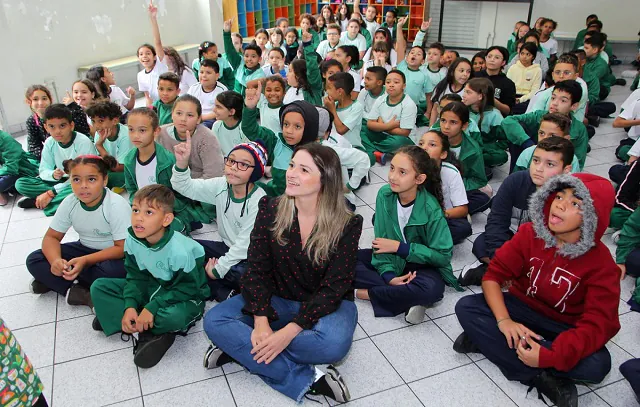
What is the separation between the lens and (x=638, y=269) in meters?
2.62

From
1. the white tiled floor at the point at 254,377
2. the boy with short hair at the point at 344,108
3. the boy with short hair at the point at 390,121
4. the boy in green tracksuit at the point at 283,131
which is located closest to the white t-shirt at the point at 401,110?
the boy with short hair at the point at 390,121

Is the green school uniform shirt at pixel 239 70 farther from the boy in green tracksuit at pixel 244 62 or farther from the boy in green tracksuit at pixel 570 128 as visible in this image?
the boy in green tracksuit at pixel 570 128

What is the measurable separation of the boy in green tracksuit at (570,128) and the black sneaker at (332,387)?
248 centimetres

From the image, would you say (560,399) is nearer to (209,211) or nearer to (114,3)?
(209,211)

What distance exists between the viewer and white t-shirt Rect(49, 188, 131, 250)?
2480 millimetres

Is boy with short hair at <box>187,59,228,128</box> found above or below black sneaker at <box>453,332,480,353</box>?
above

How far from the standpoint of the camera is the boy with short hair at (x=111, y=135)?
353 cm

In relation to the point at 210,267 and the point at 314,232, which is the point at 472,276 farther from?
the point at 210,267

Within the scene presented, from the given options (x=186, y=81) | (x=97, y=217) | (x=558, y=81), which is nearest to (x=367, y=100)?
(x=558, y=81)

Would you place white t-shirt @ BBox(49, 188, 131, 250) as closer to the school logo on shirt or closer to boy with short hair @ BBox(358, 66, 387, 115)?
the school logo on shirt

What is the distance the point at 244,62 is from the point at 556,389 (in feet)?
15.5

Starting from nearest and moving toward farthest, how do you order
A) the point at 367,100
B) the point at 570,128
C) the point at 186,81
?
the point at 570,128
the point at 367,100
the point at 186,81

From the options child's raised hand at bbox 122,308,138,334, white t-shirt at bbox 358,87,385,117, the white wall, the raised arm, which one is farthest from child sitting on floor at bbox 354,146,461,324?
the white wall

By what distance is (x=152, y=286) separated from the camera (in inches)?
89.8
